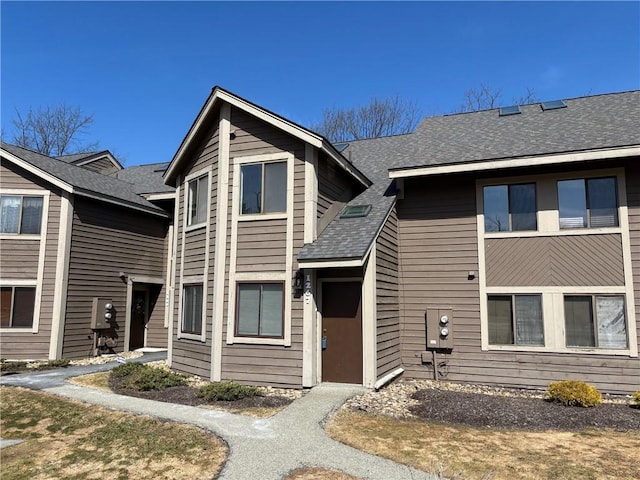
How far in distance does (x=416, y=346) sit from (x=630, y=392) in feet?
15.3

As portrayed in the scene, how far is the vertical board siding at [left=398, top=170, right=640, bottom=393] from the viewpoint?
1016 cm

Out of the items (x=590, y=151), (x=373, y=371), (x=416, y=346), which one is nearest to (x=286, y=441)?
(x=373, y=371)

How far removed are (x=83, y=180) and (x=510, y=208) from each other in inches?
551

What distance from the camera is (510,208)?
1091 centimetres

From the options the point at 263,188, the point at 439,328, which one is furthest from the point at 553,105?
the point at 263,188

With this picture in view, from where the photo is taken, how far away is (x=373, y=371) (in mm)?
9562

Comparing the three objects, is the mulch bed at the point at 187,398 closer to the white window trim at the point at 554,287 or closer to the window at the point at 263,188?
the window at the point at 263,188

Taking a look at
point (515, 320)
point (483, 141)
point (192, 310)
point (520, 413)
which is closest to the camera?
point (520, 413)

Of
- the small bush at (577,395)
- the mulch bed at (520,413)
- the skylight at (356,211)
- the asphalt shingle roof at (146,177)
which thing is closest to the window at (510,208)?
the skylight at (356,211)

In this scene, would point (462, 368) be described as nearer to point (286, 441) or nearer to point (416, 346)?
point (416, 346)

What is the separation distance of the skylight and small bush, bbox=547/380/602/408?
18.7 ft

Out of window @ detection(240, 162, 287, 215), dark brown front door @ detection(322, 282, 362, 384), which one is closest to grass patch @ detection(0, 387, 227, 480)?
dark brown front door @ detection(322, 282, 362, 384)

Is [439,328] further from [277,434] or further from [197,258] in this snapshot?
[197,258]

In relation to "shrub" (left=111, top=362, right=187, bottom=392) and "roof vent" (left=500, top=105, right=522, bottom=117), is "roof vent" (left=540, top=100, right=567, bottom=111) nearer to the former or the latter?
"roof vent" (left=500, top=105, right=522, bottom=117)
